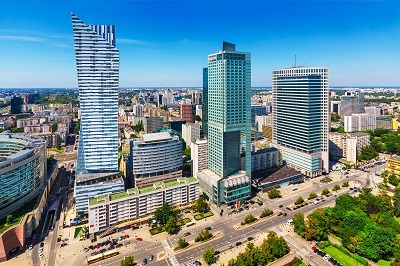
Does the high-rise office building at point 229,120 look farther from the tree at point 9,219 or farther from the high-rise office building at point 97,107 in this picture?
the tree at point 9,219

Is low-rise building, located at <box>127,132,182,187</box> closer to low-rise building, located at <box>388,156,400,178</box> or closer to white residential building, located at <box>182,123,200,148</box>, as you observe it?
white residential building, located at <box>182,123,200,148</box>

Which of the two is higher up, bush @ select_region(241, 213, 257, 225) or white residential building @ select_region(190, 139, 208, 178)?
white residential building @ select_region(190, 139, 208, 178)

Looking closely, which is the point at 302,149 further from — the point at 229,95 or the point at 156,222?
the point at 156,222

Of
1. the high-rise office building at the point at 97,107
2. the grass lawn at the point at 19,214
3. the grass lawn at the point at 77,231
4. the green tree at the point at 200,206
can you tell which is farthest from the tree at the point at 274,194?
the grass lawn at the point at 19,214

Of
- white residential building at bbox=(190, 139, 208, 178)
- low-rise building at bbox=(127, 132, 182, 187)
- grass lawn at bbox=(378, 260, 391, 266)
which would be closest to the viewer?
grass lawn at bbox=(378, 260, 391, 266)

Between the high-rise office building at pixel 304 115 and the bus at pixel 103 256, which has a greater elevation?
the high-rise office building at pixel 304 115

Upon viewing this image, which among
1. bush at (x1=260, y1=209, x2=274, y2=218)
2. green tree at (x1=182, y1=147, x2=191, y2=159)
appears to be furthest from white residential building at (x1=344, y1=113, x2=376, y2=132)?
bush at (x1=260, y1=209, x2=274, y2=218)

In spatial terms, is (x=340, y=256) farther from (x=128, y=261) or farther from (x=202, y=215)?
(x=128, y=261)
